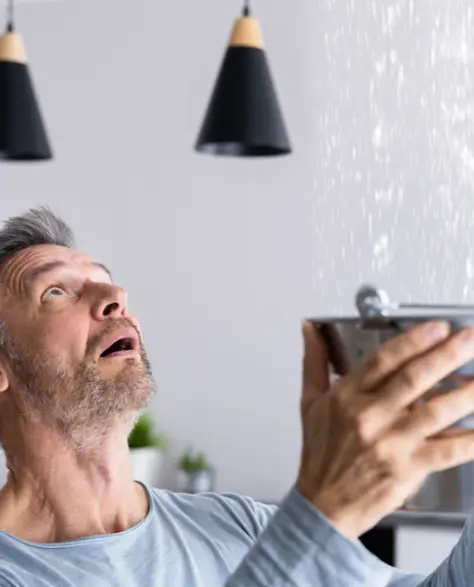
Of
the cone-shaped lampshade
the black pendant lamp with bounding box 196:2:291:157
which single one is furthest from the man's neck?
the cone-shaped lampshade

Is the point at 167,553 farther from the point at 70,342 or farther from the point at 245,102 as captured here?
the point at 245,102

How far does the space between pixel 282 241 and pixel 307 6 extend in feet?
2.60

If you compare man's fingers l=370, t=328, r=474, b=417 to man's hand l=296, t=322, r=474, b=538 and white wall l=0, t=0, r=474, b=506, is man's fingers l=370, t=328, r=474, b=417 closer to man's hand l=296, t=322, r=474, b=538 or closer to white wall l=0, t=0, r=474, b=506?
man's hand l=296, t=322, r=474, b=538

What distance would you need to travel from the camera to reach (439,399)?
26.4 inches

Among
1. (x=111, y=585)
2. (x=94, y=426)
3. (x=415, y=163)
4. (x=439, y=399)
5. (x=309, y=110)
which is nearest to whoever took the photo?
(x=439, y=399)

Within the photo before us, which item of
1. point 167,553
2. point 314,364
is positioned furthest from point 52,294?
point 314,364

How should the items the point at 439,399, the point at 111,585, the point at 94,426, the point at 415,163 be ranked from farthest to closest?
the point at 415,163 → the point at 94,426 → the point at 111,585 → the point at 439,399

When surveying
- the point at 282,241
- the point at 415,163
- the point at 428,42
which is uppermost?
the point at 428,42

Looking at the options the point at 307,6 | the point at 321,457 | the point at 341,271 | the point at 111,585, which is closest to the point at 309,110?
the point at 307,6

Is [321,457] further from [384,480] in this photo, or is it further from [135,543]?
[135,543]

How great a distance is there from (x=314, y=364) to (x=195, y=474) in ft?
9.35

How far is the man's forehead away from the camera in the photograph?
58.6 inches

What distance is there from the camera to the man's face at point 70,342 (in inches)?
53.8

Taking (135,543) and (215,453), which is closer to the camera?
(135,543)
